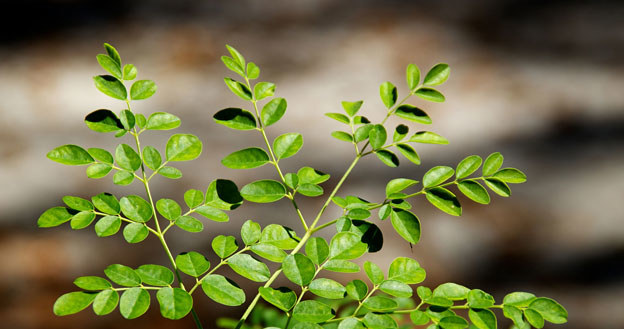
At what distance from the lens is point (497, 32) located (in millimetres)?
1270

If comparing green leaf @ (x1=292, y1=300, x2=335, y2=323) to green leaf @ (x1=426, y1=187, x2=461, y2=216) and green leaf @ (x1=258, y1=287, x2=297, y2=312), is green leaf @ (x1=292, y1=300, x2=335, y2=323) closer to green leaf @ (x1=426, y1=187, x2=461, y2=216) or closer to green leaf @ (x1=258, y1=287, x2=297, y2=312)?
green leaf @ (x1=258, y1=287, x2=297, y2=312)

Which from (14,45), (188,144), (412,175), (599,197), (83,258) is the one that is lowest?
(83,258)

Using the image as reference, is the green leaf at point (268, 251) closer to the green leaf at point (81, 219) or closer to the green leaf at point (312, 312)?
the green leaf at point (312, 312)

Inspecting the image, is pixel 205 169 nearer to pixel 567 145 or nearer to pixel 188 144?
pixel 188 144

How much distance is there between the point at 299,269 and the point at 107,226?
0.63ft

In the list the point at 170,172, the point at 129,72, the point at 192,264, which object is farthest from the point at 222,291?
the point at 129,72

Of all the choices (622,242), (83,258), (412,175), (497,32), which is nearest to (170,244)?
(83,258)

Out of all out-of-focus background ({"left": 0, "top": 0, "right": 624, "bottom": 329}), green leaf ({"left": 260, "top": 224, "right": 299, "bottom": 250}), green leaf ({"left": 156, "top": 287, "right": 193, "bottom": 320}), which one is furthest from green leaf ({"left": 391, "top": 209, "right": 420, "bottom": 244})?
out-of-focus background ({"left": 0, "top": 0, "right": 624, "bottom": 329})

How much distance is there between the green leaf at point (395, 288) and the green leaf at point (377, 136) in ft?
0.47

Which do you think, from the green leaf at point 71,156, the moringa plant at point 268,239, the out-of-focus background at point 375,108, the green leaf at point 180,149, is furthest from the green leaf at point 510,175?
the out-of-focus background at point 375,108

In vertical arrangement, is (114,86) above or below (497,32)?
below

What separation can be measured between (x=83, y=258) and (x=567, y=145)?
3.66 feet

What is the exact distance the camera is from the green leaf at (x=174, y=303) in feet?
1.43

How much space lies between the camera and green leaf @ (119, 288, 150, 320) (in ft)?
1.45
